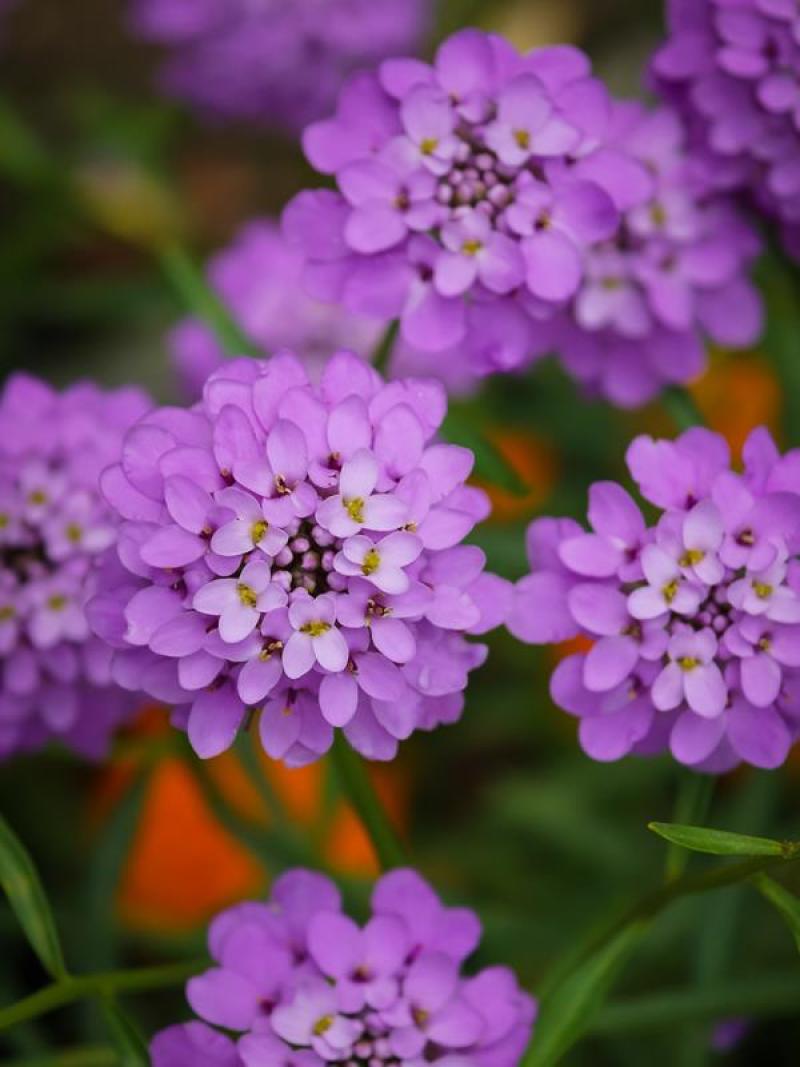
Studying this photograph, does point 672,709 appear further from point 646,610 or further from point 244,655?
point 244,655

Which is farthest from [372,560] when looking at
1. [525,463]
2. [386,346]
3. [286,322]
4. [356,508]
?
[525,463]

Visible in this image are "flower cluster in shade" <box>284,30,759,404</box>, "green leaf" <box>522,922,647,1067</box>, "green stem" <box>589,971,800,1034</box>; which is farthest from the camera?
"green stem" <box>589,971,800,1034</box>

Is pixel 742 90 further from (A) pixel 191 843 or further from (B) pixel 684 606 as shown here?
(A) pixel 191 843

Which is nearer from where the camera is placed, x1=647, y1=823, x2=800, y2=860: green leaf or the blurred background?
x1=647, y1=823, x2=800, y2=860: green leaf

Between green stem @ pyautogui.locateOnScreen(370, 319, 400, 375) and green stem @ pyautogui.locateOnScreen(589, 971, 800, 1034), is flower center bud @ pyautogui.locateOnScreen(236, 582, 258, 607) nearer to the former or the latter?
green stem @ pyautogui.locateOnScreen(370, 319, 400, 375)

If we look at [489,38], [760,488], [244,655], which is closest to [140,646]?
[244,655]

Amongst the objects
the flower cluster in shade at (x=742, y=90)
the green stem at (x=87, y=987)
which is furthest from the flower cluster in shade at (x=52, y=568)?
the flower cluster in shade at (x=742, y=90)

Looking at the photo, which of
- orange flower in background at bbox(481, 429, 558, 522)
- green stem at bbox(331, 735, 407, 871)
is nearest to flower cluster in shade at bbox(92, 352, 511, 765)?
green stem at bbox(331, 735, 407, 871)
